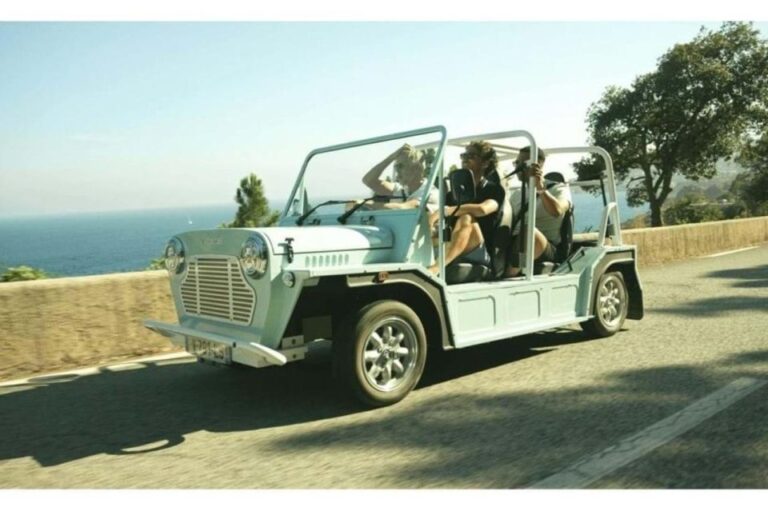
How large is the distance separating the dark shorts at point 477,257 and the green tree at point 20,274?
5.10 metres

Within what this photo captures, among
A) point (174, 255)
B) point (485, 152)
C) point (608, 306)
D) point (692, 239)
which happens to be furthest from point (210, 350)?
point (692, 239)

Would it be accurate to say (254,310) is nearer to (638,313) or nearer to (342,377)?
(342,377)

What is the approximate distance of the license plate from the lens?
4.30 metres

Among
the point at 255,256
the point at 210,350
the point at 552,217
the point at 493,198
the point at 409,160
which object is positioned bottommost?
the point at 210,350

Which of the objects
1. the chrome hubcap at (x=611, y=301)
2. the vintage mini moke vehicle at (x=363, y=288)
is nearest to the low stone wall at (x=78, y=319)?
the vintage mini moke vehicle at (x=363, y=288)

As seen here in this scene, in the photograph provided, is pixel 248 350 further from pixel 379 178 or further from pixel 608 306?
pixel 608 306

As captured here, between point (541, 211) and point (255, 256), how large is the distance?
3467 millimetres

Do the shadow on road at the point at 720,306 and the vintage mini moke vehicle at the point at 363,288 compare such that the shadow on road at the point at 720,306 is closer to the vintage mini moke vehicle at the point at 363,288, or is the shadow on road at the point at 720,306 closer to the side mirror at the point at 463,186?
the vintage mini moke vehicle at the point at 363,288

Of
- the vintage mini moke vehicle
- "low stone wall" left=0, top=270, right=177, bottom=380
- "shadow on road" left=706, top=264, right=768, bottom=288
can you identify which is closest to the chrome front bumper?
the vintage mini moke vehicle

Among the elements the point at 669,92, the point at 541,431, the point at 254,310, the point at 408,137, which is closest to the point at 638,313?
the point at 408,137

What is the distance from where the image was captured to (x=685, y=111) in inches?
1356

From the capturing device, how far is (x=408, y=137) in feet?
18.7

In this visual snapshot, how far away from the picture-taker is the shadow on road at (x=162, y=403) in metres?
4.02

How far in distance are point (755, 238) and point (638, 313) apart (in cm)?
1460
